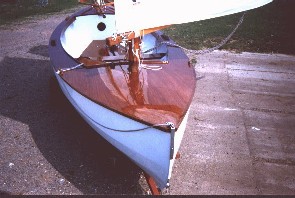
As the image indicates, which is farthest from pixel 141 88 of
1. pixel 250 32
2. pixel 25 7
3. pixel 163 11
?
pixel 25 7

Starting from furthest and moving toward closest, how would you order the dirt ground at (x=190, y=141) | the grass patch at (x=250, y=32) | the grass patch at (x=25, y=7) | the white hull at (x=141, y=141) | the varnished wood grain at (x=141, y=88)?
the grass patch at (x=25, y=7)
the grass patch at (x=250, y=32)
the dirt ground at (x=190, y=141)
the varnished wood grain at (x=141, y=88)
the white hull at (x=141, y=141)

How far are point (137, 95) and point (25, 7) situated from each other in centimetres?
1412

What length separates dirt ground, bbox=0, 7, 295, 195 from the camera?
14.1 ft

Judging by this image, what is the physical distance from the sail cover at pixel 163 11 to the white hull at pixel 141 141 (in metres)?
1.24

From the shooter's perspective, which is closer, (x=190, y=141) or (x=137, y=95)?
(x=137, y=95)

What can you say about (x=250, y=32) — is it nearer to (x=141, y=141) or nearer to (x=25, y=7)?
(x=141, y=141)

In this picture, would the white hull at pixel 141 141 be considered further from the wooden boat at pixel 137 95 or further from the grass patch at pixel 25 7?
the grass patch at pixel 25 7

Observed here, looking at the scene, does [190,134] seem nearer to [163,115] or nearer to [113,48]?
[163,115]

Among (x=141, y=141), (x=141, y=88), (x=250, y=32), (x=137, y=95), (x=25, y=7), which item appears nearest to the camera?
(x=141, y=141)

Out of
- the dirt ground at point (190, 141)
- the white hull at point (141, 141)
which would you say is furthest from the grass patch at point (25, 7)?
the white hull at point (141, 141)

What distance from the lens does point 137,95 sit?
4.06 metres

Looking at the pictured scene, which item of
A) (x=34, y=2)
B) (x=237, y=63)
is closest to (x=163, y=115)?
(x=237, y=63)

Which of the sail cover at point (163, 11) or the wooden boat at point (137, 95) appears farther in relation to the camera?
the sail cover at point (163, 11)

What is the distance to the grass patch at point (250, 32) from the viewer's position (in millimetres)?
9720
